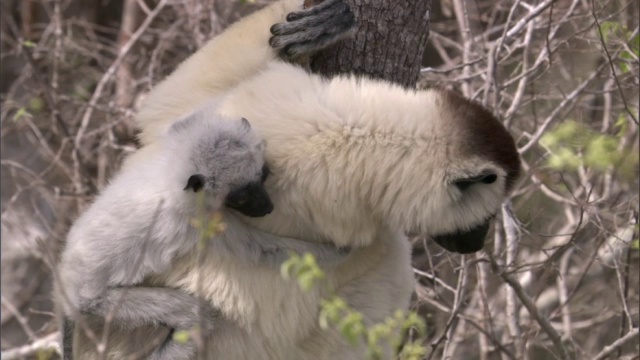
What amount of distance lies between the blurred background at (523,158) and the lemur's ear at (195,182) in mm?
682

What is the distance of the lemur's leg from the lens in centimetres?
400

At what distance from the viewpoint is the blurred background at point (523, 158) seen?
18.2 feet

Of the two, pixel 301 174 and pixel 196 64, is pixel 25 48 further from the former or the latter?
pixel 301 174

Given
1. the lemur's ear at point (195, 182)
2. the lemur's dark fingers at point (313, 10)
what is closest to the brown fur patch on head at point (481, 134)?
the lemur's dark fingers at point (313, 10)

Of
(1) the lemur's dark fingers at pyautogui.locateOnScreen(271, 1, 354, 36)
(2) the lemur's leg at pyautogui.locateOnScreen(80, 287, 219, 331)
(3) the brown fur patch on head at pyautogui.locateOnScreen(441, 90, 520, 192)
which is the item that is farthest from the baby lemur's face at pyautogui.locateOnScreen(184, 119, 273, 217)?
(3) the brown fur patch on head at pyautogui.locateOnScreen(441, 90, 520, 192)

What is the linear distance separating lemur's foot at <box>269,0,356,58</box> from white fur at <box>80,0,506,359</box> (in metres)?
0.11

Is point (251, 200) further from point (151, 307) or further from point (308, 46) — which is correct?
point (308, 46)

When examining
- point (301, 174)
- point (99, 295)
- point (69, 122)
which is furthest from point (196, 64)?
point (69, 122)

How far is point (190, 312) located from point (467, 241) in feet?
4.34

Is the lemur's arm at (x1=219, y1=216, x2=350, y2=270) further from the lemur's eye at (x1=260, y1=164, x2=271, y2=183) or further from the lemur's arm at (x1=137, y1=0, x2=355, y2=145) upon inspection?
the lemur's arm at (x1=137, y1=0, x2=355, y2=145)

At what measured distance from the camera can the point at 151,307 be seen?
13.3 ft

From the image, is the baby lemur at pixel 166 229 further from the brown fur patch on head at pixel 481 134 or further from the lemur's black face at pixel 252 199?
the brown fur patch on head at pixel 481 134

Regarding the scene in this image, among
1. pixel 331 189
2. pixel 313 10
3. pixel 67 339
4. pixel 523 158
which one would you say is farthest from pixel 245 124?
pixel 523 158

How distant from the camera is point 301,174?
4.00m
